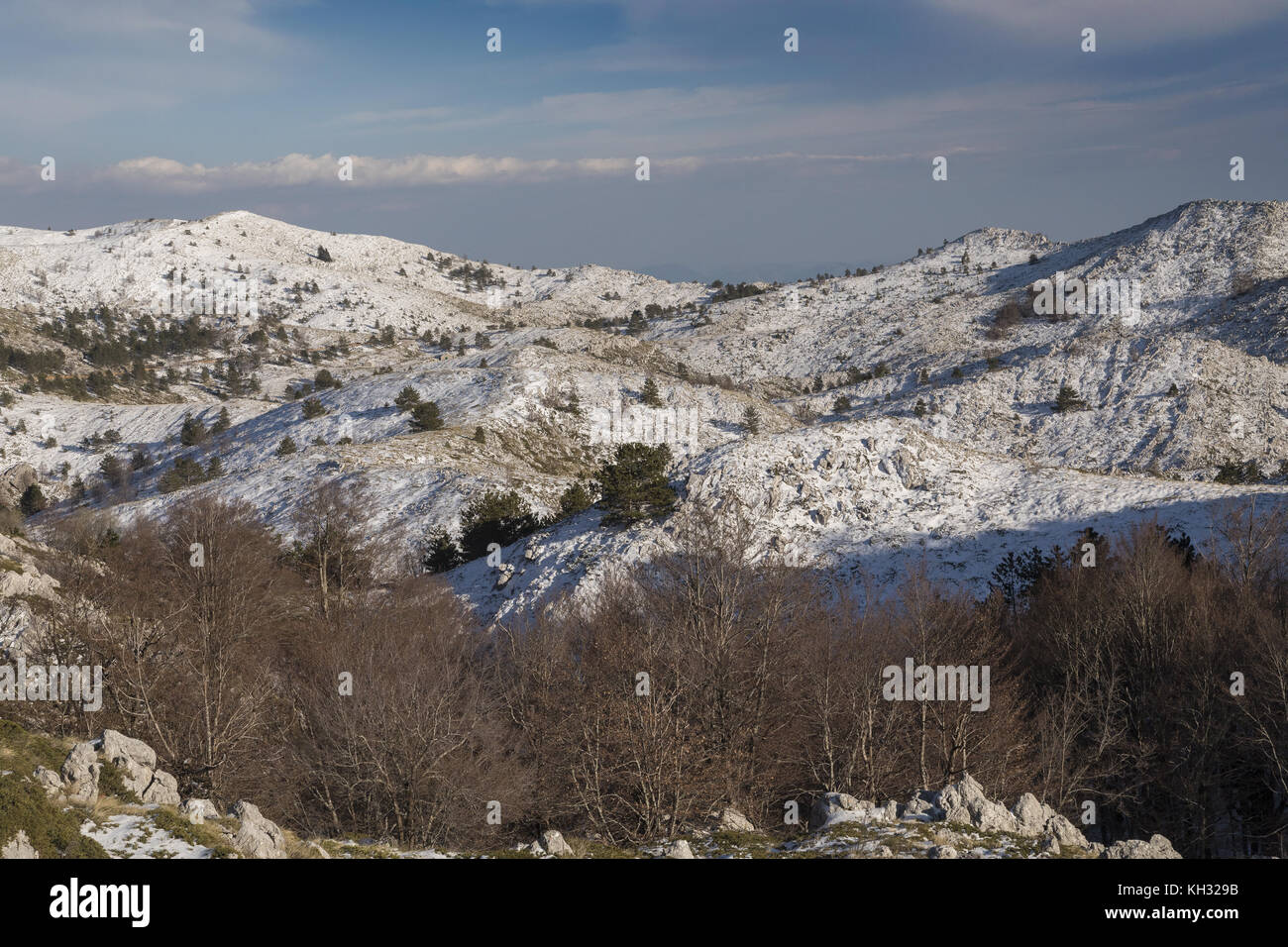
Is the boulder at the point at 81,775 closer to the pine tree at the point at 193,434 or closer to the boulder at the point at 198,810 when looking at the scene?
the boulder at the point at 198,810

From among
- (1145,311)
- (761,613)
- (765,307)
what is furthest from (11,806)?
(765,307)

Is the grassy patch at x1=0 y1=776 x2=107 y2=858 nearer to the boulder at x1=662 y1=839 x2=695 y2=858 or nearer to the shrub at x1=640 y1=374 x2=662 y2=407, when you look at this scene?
the boulder at x1=662 y1=839 x2=695 y2=858

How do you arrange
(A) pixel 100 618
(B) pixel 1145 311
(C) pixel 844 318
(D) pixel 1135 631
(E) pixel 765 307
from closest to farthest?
(A) pixel 100 618 < (D) pixel 1135 631 < (B) pixel 1145 311 < (C) pixel 844 318 < (E) pixel 765 307

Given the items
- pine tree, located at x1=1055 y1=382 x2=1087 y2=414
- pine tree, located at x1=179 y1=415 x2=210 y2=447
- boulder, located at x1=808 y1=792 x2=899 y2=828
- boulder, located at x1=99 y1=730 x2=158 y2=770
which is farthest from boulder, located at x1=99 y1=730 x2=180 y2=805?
pine tree, located at x1=1055 y1=382 x2=1087 y2=414

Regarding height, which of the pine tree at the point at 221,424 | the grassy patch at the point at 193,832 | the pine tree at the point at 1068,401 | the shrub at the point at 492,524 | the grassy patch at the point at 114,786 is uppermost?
the pine tree at the point at 221,424

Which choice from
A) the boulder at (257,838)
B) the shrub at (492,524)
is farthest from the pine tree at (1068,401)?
the boulder at (257,838)
